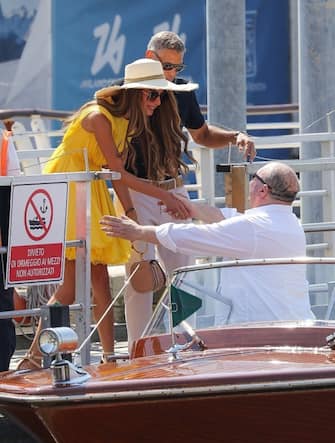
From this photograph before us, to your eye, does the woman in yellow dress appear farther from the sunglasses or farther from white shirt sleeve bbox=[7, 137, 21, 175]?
white shirt sleeve bbox=[7, 137, 21, 175]

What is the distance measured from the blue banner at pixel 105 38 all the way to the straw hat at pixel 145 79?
763cm

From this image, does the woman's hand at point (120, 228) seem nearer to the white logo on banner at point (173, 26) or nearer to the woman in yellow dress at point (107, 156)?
the woman in yellow dress at point (107, 156)

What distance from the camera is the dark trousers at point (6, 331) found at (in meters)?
7.30

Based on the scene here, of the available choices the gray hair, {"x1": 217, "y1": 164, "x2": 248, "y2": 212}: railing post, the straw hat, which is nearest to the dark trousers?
the straw hat

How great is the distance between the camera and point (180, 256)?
8.09 meters

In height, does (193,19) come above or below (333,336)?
above

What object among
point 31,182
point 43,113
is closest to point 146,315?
point 31,182

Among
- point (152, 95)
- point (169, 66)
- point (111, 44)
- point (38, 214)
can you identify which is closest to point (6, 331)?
point (38, 214)

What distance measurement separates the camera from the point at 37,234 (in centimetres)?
710

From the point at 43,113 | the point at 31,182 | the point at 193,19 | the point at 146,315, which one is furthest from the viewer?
the point at 193,19

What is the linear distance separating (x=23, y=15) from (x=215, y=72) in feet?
21.2

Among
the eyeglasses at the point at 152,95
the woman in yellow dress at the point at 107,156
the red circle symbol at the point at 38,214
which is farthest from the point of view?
the eyeglasses at the point at 152,95

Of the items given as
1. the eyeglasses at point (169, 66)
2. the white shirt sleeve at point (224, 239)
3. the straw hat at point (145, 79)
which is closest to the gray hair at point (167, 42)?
the eyeglasses at point (169, 66)

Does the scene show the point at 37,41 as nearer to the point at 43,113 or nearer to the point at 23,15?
the point at 23,15
